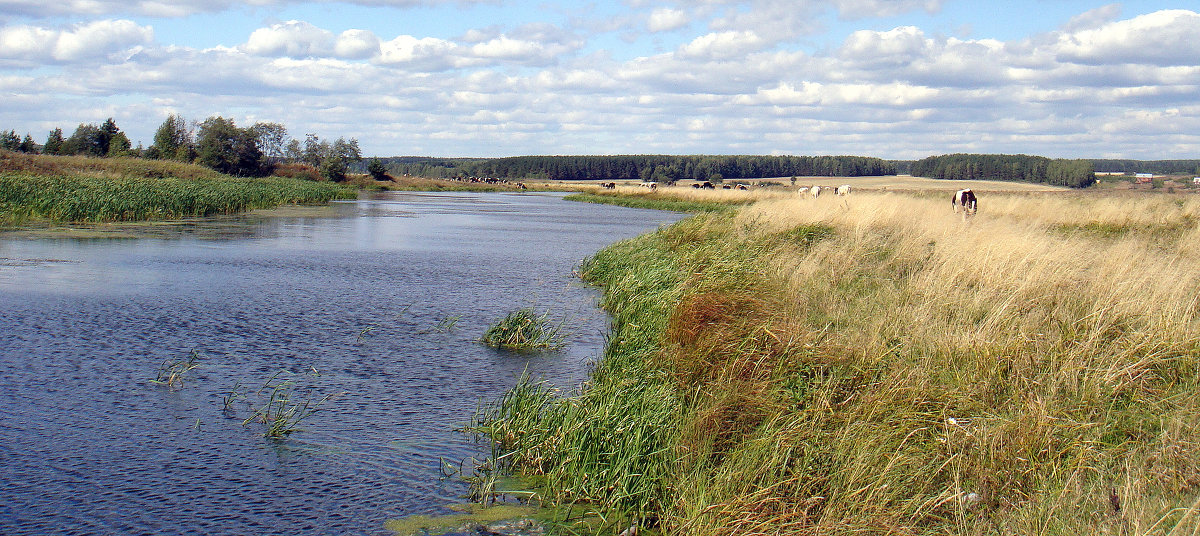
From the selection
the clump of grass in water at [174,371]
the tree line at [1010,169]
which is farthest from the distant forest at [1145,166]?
the clump of grass in water at [174,371]

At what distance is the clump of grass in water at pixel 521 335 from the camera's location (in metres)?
11.1

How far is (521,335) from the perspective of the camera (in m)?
11.2

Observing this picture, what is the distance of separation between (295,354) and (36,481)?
4.17 m

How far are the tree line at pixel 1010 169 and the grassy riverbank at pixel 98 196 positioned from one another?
71040 millimetres

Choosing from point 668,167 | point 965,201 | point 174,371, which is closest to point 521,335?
point 174,371

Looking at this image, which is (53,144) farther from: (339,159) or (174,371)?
(174,371)

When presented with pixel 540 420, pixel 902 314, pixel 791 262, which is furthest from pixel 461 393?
pixel 791 262

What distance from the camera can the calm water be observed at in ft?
19.5

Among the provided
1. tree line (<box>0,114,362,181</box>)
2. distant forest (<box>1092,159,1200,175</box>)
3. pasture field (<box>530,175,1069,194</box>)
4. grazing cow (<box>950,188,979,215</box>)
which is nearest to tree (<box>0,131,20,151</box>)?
tree line (<box>0,114,362,181</box>)

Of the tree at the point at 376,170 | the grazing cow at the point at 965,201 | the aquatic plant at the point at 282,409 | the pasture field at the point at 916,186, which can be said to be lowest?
the aquatic plant at the point at 282,409

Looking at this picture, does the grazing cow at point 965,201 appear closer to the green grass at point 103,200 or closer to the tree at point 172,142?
the green grass at point 103,200

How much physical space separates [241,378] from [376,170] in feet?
327

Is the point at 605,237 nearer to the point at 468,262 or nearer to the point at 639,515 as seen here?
the point at 468,262

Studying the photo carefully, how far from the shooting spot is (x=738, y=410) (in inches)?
265
